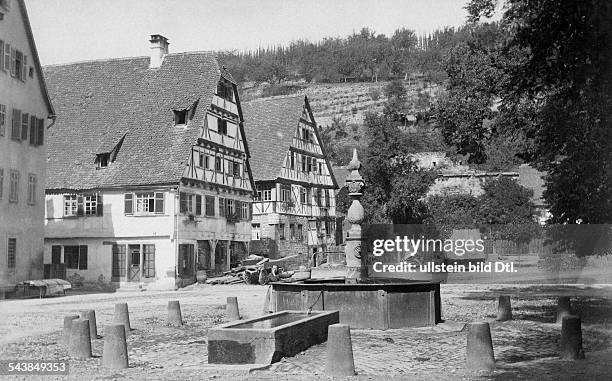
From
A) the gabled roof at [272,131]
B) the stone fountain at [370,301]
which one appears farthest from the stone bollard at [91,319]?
the gabled roof at [272,131]

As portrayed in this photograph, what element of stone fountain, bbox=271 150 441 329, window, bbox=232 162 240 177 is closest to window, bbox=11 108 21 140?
window, bbox=232 162 240 177

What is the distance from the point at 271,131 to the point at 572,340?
4093cm

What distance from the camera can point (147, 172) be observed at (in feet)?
121

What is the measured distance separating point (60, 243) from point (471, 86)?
2418 centimetres

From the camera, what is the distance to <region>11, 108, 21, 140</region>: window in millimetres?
29481

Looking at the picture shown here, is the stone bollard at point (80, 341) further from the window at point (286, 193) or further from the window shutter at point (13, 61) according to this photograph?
the window at point (286, 193)

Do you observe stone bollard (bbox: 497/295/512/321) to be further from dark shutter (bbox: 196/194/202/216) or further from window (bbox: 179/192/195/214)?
dark shutter (bbox: 196/194/202/216)

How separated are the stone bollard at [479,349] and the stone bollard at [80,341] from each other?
5.91 m

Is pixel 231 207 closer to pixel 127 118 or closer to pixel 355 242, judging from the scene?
pixel 127 118

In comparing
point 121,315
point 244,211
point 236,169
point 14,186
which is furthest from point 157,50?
point 121,315

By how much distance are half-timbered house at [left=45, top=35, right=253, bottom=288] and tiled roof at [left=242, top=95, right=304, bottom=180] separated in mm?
7033

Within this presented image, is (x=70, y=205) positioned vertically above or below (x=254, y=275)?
above

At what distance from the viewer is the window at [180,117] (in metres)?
38.5

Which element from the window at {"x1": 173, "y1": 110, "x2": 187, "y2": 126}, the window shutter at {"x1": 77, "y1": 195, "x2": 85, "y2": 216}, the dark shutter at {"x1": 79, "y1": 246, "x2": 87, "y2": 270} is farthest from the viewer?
the window at {"x1": 173, "y1": 110, "x2": 187, "y2": 126}
